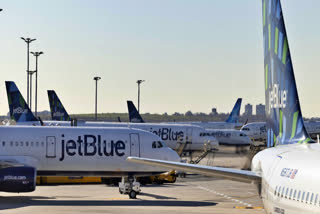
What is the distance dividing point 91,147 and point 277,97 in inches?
774

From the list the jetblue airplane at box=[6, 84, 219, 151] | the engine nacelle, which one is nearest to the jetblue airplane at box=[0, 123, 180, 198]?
the engine nacelle

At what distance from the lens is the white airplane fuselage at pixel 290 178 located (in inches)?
480

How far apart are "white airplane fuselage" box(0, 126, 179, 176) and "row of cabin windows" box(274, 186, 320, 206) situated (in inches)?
873

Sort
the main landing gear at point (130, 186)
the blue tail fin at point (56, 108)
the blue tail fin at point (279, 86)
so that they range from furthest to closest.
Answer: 1. the blue tail fin at point (56, 108)
2. the main landing gear at point (130, 186)
3. the blue tail fin at point (279, 86)

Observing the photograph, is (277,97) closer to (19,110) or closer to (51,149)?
(51,149)

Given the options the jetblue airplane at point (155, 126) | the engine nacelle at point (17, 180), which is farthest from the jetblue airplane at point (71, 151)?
the jetblue airplane at point (155, 126)

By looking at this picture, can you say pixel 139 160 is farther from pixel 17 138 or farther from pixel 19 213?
pixel 17 138

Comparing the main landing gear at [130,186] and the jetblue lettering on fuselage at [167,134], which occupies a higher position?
the jetblue lettering on fuselage at [167,134]

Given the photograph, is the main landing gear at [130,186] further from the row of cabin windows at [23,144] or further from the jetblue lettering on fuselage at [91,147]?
the row of cabin windows at [23,144]

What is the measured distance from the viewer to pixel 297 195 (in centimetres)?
1279

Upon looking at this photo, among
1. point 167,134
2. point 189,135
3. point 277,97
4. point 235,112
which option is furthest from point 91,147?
point 235,112

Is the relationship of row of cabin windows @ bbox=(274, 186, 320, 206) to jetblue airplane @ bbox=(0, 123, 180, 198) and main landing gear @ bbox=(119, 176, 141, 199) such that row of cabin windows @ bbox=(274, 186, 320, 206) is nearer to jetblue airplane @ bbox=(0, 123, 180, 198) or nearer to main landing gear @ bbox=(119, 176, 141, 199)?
main landing gear @ bbox=(119, 176, 141, 199)

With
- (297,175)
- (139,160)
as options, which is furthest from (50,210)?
(297,175)

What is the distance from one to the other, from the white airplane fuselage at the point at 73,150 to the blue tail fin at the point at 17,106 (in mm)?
29666
